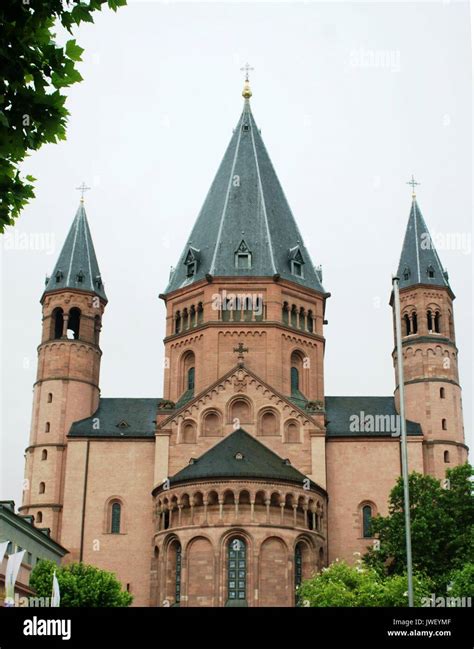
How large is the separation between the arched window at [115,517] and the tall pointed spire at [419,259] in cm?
2830

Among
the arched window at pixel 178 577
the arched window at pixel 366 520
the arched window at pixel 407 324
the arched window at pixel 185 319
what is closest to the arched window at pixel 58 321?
the arched window at pixel 185 319

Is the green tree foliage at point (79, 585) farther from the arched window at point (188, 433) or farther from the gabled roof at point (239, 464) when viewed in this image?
the arched window at point (188, 433)

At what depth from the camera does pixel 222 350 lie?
243 feet

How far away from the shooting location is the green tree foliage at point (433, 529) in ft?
182

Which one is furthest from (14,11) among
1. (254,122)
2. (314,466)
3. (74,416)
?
(254,122)

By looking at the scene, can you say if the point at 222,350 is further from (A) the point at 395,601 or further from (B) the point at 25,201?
(B) the point at 25,201

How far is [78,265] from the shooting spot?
81.1m

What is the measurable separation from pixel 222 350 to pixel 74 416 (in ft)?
41.6

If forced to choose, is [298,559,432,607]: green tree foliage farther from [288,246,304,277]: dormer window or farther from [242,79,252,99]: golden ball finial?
[242,79,252,99]: golden ball finial

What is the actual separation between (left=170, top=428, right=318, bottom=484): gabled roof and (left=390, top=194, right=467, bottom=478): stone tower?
11.6 m

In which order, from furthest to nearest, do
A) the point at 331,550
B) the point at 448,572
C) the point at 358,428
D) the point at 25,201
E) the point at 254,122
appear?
the point at 254,122, the point at 358,428, the point at 331,550, the point at 448,572, the point at 25,201

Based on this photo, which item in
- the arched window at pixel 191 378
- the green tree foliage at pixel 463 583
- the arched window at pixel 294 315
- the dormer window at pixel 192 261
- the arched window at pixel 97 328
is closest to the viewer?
the green tree foliage at pixel 463 583

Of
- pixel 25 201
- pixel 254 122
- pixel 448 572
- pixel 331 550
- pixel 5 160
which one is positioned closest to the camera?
pixel 5 160

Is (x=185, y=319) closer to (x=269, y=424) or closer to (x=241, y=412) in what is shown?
(x=241, y=412)
